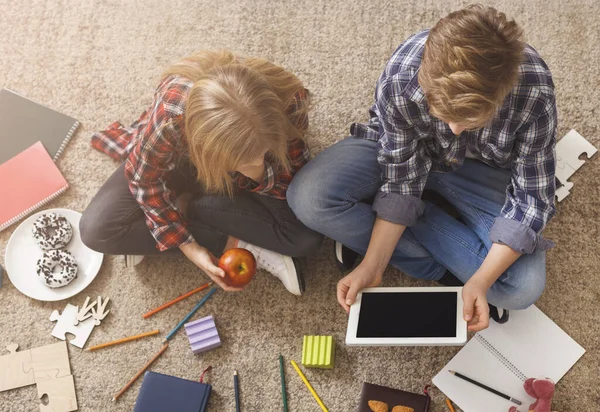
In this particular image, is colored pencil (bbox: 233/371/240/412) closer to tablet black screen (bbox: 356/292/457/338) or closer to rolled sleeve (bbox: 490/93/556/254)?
tablet black screen (bbox: 356/292/457/338)

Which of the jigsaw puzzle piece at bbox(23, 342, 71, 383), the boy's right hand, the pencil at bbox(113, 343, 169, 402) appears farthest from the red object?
the jigsaw puzzle piece at bbox(23, 342, 71, 383)

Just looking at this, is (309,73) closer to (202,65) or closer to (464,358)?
(202,65)

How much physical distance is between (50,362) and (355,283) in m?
0.72

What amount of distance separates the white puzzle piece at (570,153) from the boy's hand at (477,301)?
394 millimetres

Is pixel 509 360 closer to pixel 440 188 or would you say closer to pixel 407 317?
pixel 407 317

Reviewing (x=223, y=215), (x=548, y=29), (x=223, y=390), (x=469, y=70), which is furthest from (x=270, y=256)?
(x=548, y=29)

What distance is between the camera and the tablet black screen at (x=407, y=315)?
3.76 feet

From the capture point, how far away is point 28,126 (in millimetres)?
1511

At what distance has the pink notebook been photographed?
4.76 feet

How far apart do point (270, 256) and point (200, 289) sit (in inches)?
7.5

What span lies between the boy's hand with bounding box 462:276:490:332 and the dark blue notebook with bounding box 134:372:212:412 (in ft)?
1.87

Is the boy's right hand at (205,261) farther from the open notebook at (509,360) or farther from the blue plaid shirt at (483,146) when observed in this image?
the open notebook at (509,360)

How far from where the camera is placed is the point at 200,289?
4.53ft

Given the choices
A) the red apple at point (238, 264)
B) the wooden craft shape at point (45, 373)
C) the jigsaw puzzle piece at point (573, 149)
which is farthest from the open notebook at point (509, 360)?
the wooden craft shape at point (45, 373)
